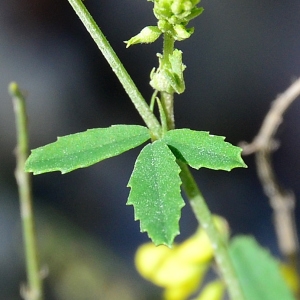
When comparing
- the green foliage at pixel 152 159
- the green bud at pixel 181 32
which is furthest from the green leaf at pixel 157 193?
the green bud at pixel 181 32

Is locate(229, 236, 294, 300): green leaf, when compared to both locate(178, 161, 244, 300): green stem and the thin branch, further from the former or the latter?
locate(178, 161, 244, 300): green stem

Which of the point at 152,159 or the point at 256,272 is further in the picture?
the point at 256,272

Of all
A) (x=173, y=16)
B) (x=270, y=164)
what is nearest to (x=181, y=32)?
(x=173, y=16)

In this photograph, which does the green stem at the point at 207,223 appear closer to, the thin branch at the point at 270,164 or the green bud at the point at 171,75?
the green bud at the point at 171,75

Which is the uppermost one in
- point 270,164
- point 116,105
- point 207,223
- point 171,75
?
point 116,105

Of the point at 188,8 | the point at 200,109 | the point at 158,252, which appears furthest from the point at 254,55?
the point at 188,8

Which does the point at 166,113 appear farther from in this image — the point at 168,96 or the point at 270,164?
the point at 270,164
